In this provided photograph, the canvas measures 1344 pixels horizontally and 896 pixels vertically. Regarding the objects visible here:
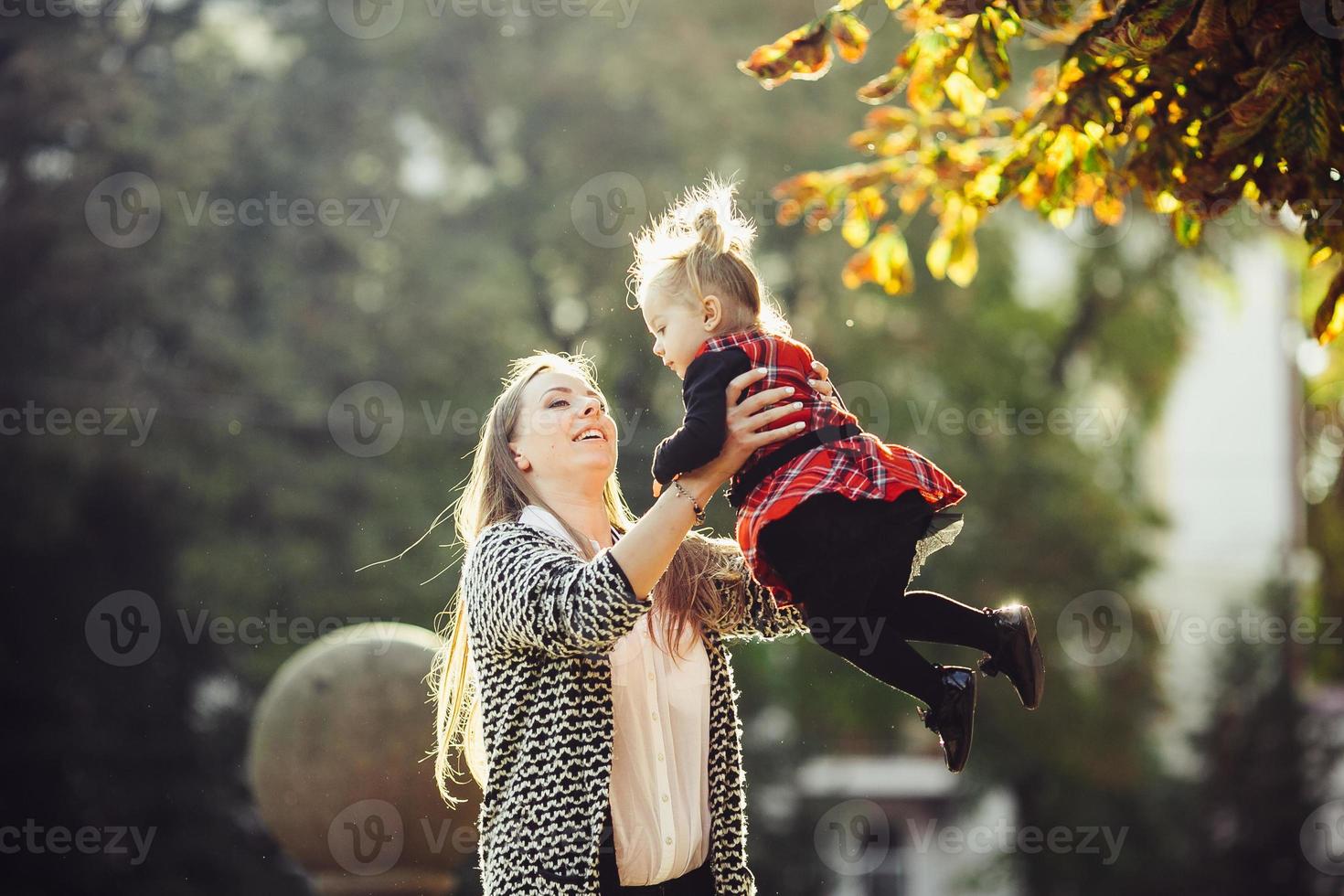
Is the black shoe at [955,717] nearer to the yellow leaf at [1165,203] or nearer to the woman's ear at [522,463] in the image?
the woman's ear at [522,463]

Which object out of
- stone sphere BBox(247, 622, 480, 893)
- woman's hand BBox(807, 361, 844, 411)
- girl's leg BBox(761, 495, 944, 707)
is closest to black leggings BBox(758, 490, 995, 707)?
girl's leg BBox(761, 495, 944, 707)

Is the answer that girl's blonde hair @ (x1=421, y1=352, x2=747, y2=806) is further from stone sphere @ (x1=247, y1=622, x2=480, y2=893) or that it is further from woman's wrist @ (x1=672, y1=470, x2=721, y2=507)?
stone sphere @ (x1=247, y1=622, x2=480, y2=893)

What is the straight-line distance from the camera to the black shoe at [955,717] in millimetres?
3086

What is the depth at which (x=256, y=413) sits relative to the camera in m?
13.6

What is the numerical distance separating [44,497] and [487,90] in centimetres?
586

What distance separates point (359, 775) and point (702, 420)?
3.41m

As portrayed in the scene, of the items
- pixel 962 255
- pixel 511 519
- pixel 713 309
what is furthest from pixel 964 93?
pixel 511 519

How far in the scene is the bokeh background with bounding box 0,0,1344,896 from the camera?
13.4 m

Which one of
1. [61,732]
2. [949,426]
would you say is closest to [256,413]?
[61,732]

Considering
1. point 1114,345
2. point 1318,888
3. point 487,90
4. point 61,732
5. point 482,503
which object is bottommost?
point 1318,888

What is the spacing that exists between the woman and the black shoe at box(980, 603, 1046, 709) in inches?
19.7

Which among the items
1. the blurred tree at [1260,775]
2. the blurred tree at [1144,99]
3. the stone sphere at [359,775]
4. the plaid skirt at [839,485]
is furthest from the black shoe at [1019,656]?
the blurred tree at [1260,775]

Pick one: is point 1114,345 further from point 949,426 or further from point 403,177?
point 403,177

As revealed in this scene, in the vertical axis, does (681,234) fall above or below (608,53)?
below
